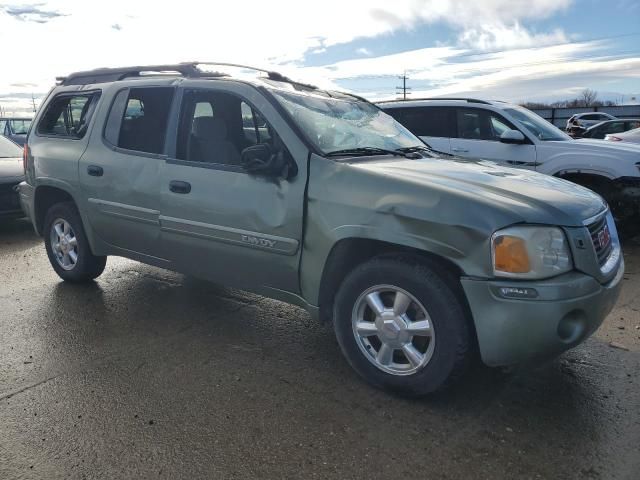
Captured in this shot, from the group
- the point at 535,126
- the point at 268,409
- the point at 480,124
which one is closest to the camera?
the point at 268,409

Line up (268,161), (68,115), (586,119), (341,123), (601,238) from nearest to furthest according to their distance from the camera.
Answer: (601,238), (268,161), (341,123), (68,115), (586,119)

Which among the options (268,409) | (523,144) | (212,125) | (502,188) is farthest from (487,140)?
(268,409)

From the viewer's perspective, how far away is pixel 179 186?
4016 mm

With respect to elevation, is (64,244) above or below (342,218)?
below

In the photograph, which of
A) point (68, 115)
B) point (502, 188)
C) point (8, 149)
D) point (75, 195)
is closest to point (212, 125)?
point (75, 195)

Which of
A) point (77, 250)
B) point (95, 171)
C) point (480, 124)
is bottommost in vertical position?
point (77, 250)

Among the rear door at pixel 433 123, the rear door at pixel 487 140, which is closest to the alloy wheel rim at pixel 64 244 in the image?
the rear door at pixel 433 123

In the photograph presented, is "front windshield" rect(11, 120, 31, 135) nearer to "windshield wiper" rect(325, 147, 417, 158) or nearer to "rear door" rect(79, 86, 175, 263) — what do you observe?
"rear door" rect(79, 86, 175, 263)

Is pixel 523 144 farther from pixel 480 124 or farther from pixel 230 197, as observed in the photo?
pixel 230 197

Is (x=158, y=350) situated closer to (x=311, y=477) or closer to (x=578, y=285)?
(x=311, y=477)

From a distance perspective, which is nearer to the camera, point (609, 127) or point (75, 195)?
point (75, 195)

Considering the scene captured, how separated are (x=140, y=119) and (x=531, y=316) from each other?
3302 mm

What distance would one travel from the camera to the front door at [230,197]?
11.6 ft

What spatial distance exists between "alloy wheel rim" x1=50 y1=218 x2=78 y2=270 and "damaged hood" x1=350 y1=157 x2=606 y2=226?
3.11 meters
